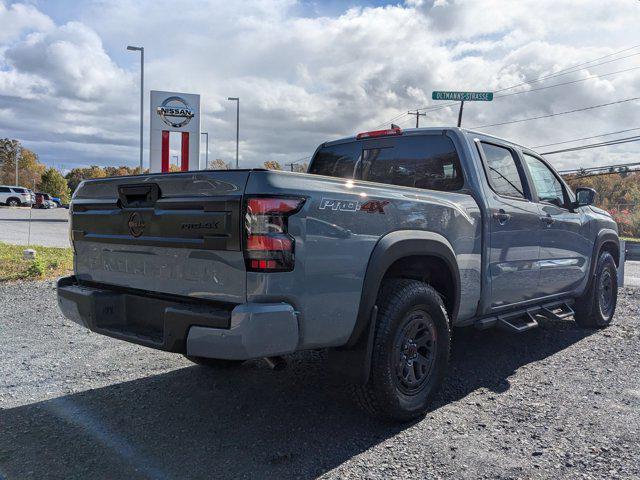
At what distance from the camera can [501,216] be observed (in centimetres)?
437

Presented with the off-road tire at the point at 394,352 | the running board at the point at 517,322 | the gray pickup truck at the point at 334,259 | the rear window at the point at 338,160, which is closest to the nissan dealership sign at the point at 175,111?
the rear window at the point at 338,160

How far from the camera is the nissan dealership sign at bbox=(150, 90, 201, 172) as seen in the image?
513 inches

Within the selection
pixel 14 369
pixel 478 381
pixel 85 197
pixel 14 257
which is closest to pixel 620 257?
pixel 478 381

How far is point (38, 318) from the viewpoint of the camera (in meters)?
6.19

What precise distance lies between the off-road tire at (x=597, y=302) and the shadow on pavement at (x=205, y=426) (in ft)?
6.64

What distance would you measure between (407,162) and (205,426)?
2.64 m

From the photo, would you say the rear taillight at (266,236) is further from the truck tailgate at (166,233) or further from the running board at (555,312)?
the running board at (555,312)

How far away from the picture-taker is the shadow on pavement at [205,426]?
2947 mm

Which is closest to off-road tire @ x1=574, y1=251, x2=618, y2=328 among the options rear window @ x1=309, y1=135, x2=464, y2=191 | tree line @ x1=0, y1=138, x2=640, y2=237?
rear window @ x1=309, y1=135, x2=464, y2=191

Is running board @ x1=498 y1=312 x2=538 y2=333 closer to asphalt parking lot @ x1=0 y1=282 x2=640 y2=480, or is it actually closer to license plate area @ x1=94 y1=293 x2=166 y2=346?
asphalt parking lot @ x1=0 y1=282 x2=640 y2=480

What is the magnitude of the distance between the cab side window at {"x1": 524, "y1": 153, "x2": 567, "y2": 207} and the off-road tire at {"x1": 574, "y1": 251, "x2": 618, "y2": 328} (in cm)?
120

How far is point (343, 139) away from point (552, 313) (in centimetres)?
269

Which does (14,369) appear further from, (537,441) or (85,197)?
(537,441)

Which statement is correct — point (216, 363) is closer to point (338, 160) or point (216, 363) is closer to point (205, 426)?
point (205, 426)
